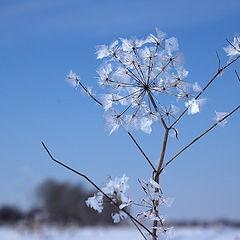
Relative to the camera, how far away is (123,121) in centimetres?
170

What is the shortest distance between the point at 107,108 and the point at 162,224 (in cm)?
48

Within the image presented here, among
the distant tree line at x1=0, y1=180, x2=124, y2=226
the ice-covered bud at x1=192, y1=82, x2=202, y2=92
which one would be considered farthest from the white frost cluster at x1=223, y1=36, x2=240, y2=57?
the distant tree line at x1=0, y1=180, x2=124, y2=226

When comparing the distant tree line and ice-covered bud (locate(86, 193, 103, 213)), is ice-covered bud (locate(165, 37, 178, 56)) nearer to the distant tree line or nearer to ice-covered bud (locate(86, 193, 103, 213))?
ice-covered bud (locate(86, 193, 103, 213))

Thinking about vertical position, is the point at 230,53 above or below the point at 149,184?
above

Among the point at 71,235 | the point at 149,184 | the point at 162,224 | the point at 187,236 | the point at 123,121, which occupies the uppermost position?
the point at 71,235

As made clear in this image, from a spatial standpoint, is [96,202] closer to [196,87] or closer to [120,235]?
[196,87]

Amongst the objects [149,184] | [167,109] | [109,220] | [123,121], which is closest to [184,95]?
[167,109]

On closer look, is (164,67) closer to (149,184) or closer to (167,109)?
(167,109)

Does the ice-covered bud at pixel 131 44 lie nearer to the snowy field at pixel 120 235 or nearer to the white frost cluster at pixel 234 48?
the white frost cluster at pixel 234 48

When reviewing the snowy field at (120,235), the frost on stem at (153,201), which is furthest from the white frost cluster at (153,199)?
the snowy field at (120,235)

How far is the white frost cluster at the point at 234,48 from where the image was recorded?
172 centimetres

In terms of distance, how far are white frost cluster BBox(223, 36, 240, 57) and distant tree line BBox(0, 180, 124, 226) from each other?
14.5 metres

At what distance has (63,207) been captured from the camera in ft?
55.4

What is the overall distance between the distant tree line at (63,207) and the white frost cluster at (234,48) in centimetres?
1450
